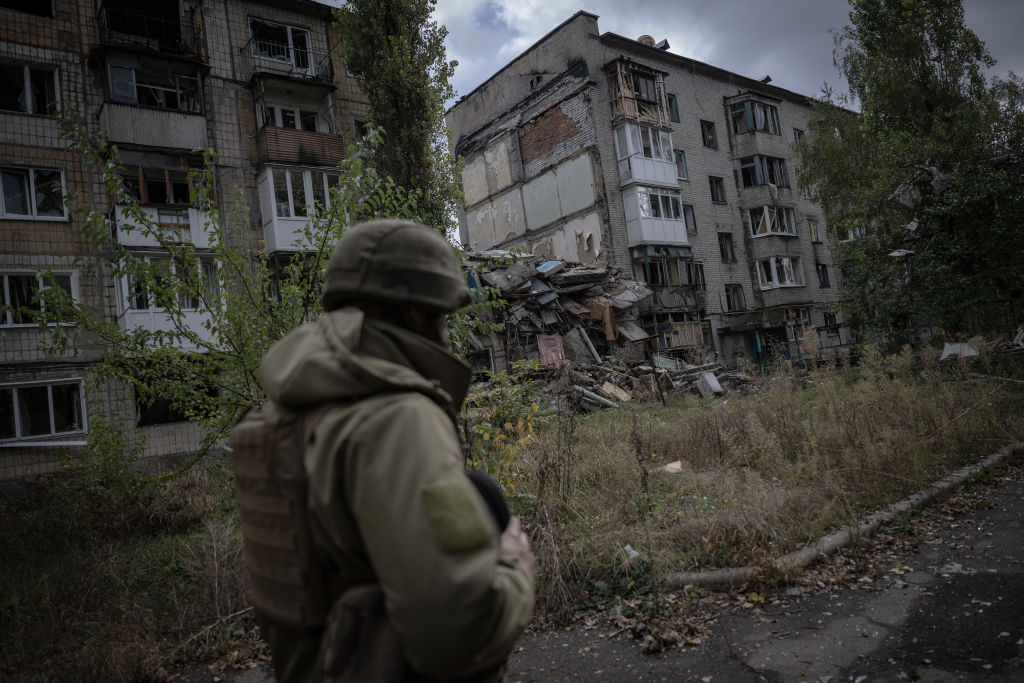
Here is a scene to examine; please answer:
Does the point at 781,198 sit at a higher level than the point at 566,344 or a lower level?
higher

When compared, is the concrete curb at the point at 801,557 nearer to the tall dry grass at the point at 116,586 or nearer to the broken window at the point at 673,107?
the tall dry grass at the point at 116,586

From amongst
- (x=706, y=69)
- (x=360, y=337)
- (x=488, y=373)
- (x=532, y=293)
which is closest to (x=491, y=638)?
(x=360, y=337)

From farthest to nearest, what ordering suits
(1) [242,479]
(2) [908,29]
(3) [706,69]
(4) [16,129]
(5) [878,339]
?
1. (3) [706,69]
2. (2) [908,29]
3. (5) [878,339]
4. (4) [16,129]
5. (1) [242,479]

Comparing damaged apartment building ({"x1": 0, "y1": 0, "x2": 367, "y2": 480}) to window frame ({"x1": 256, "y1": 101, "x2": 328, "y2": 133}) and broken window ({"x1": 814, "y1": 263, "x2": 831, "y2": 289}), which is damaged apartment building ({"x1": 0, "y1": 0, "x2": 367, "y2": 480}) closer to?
window frame ({"x1": 256, "y1": 101, "x2": 328, "y2": 133})

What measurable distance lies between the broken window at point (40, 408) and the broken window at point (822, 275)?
110ft

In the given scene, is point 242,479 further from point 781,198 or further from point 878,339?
point 781,198

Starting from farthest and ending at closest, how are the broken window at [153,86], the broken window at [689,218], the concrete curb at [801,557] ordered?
1. the broken window at [689,218]
2. the broken window at [153,86]
3. the concrete curb at [801,557]

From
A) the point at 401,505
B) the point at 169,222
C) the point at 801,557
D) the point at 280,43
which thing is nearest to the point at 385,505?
the point at 401,505

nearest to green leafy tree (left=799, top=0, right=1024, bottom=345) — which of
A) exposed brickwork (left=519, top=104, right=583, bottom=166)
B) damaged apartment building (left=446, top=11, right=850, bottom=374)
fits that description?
damaged apartment building (left=446, top=11, right=850, bottom=374)

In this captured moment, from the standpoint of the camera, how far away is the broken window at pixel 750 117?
30.6 meters

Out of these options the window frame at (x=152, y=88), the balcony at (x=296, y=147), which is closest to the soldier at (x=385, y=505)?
the balcony at (x=296, y=147)

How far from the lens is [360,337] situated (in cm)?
139

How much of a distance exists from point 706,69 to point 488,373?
100ft

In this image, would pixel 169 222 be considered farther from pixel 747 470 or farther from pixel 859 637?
pixel 859 637
